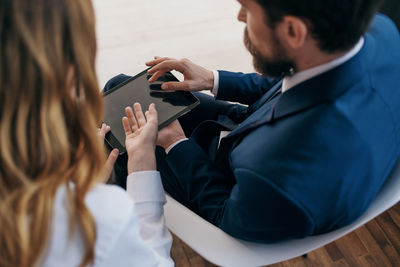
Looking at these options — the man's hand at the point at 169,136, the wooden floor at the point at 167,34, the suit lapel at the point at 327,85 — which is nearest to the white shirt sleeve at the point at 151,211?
the man's hand at the point at 169,136

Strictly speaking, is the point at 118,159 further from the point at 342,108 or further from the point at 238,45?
the point at 238,45

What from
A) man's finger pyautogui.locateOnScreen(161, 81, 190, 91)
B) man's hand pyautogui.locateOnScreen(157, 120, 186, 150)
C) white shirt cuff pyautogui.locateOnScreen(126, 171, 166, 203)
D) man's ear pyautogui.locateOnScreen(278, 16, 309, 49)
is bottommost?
white shirt cuff pyautogui.locateOnScreen(126, 171, 166, 203)

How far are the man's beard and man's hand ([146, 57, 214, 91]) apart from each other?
291 millimetres

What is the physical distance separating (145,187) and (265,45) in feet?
1.50

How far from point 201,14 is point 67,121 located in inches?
71.2

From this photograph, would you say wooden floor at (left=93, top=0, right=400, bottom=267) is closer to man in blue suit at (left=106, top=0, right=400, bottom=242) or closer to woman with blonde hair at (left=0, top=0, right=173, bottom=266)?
man in blue suit at (left=106, top=0, right=400, bottom=242)

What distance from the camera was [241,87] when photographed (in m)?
1.19

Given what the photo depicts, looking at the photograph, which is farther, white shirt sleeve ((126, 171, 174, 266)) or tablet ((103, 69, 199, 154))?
tablet ((103, 69, 199, 154))

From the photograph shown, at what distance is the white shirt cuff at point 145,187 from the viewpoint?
0.90 meters

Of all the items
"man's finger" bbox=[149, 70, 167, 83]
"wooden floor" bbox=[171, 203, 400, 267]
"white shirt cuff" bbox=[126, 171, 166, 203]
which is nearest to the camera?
"white shirt cuff" bbox=[126, 171, 166, 203]

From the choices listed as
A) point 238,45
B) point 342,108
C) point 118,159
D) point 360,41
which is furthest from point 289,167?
point 238,45

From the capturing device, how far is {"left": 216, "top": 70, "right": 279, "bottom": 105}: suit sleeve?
1186 mm

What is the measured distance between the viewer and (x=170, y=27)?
6.95 ft

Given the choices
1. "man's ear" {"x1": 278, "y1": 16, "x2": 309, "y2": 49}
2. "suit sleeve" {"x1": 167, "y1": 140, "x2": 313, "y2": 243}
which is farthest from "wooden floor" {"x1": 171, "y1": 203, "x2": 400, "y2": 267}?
"man's ear" {"x1": 278, "y1": 16, "x2": 309, "y2": 49}
